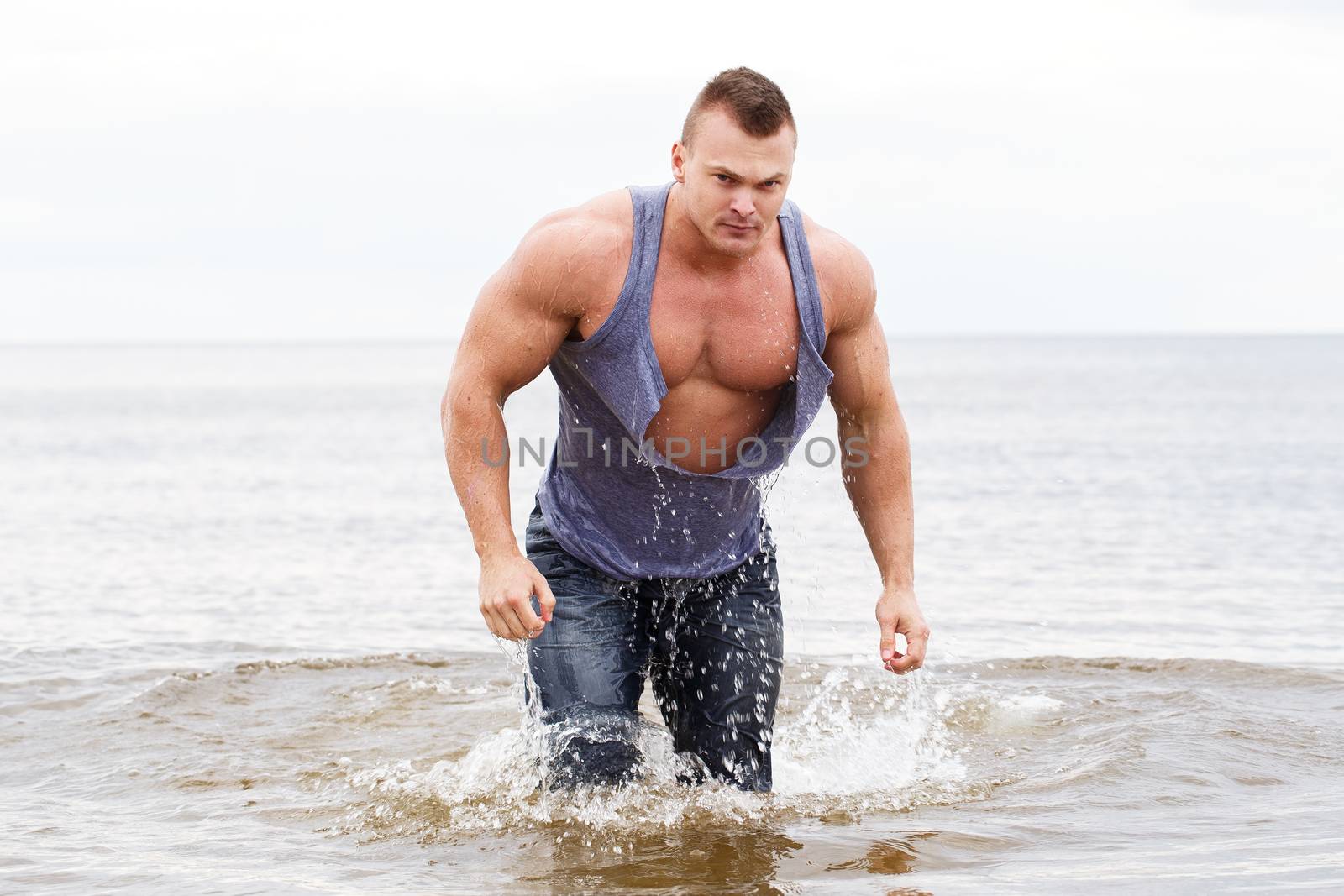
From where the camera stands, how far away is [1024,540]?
47.5ft

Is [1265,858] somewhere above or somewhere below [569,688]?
below

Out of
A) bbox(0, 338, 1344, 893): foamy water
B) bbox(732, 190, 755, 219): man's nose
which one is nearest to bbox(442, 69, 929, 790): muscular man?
bbox(732, 190, 755, 219): man's nose

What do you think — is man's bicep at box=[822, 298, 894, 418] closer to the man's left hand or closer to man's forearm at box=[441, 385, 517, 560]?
the man's left hand

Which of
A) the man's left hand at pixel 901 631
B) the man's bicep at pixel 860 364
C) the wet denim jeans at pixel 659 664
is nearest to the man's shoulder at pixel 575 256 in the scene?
the man's bicep at pixel 860 364

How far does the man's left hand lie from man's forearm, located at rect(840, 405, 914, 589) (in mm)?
84

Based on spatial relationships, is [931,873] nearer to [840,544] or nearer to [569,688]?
[569,688]

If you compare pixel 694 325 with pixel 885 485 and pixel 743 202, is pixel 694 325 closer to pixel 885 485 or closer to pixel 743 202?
pixel 743 202

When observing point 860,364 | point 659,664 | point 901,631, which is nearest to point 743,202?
point 860,364

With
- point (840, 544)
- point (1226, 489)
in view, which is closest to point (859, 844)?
point (840, 544)

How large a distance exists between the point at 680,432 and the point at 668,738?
3.83 feet

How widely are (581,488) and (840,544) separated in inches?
387

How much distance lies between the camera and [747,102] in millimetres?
3912

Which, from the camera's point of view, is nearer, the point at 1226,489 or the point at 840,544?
the point at 840,544

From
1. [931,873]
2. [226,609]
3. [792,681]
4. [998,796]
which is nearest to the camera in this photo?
[931,873]
